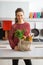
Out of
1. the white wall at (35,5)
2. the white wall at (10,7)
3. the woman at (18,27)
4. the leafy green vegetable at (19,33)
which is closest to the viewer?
the leafy green vegetable at (19,33)

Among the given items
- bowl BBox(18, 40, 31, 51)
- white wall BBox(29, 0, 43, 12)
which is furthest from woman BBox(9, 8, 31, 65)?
white wall BBox(29, 0, 43, 12)

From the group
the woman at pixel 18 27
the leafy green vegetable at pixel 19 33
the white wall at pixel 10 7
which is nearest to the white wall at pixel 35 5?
the white wall at pixel 10 7

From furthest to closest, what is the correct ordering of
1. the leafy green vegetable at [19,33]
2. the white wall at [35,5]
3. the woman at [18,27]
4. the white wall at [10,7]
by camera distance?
the white wall at [35,5], the white wall at [10,7], the woman at [18,27], the leafy green vegetable at [19,33]

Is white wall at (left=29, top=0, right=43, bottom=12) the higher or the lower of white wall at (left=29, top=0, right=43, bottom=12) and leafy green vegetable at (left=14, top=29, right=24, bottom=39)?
the higher

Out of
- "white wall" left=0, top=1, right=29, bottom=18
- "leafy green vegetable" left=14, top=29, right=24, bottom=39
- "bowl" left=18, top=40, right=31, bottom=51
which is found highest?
"white wall" left=0, top=1, right=29, bottom=18

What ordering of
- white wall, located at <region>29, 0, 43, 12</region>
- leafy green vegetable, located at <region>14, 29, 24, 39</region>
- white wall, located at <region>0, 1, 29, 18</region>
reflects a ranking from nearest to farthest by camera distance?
leafy green vegetable, located at <region>14, 29, 24, 39</region>, white wall, located at <region>0, 1, 29, 18</region>, white wall, located at <region>29, 0, 43, 12</region>

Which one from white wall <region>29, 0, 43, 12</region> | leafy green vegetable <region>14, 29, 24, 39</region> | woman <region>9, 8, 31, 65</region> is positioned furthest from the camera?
white wall <region>29, 0, 43, 12</region>

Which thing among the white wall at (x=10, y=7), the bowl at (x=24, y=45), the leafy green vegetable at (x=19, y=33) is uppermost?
the white wall at (x=10, y=7)

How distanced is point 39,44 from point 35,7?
2.93ft

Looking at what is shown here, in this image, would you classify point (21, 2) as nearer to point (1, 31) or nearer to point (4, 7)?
point (4, 7)

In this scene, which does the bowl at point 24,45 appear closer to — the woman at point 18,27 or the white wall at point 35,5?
the woman at point 18,27

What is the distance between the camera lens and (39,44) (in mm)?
3479

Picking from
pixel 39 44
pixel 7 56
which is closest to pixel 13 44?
pixel 7 56

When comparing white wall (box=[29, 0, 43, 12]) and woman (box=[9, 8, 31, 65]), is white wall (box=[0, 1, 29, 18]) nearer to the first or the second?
white wall (box=[29, 0, 43, 12])
